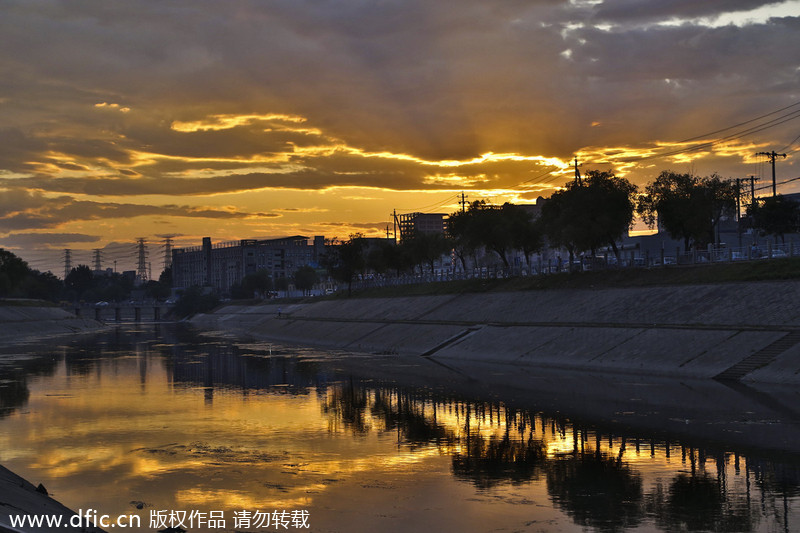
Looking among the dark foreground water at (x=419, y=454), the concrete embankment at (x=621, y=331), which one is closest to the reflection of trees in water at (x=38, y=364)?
the dark foreground water at (x=419, y=454)

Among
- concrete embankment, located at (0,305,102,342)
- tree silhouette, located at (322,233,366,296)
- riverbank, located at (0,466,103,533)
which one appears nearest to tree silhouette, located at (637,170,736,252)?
riverbank, located at (0,466,103,533)

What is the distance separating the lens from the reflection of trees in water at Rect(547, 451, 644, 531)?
22047 millimetres

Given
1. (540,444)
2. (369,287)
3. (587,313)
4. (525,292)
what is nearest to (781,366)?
(540,444)

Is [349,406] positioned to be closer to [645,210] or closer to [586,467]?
[586,467]

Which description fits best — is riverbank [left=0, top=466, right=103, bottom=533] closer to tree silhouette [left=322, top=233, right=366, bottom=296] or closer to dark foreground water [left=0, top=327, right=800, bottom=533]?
dark foreground water [left=0, top=327, right=800, bottom=533]

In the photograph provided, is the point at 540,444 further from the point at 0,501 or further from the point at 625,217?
the point at 625,217

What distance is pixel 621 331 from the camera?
66688 millimetres

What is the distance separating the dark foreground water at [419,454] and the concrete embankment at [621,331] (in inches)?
222

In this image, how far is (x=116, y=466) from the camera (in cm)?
2998

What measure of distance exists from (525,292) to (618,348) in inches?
1315

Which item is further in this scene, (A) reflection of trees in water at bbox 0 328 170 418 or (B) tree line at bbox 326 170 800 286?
(B) tree line at bbox 326 170 800 286

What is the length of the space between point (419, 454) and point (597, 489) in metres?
8.60

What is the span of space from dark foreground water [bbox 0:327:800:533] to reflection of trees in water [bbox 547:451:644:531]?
8 centimetres

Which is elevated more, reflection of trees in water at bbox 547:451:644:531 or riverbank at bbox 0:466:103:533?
riverbank at bbox 0:466:103:533
